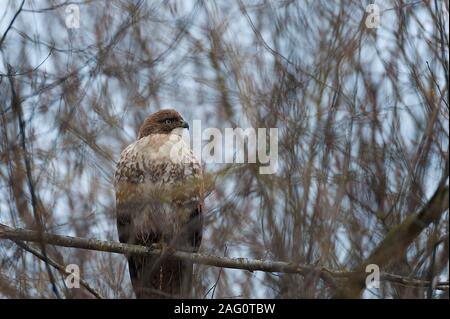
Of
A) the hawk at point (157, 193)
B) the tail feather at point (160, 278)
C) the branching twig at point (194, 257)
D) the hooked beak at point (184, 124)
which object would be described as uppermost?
the hooked beak at point (184, 124)

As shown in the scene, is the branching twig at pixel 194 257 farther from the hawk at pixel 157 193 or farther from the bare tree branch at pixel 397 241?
the hawk at pixel 157 193

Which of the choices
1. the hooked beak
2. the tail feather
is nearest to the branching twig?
the tail feather

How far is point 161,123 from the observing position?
24.8ft

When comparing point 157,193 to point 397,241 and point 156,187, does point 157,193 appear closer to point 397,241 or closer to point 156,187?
point 156,187

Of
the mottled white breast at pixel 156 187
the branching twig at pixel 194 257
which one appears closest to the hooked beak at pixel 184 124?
the mottled white breast at pixel 156 187

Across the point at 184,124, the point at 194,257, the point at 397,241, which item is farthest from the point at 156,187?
the point at 397,241

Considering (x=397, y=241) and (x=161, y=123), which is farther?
(x=161, y=123)

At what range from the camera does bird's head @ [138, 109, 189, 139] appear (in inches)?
294

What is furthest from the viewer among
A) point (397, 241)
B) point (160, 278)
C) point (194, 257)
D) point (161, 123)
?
point (161, 123)

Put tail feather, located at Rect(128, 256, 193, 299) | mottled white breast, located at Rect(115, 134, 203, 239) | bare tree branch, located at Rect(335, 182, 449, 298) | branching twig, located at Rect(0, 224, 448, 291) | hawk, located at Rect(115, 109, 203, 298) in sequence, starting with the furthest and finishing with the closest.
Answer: mottled white breast, located at Rect(115, 134, 203, 239) < hawk, located at Rect(115, 109, 203, 298) < tail feather, located at Rect(128, 256, 193, 299) < branching twig, located at Rect(0, 224, 448, 291) < bare tree branch, located at Rect(335, 182, 449, 298)

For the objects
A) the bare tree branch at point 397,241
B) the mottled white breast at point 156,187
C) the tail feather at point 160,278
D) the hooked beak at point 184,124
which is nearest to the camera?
the bare tree branch at point 397,241

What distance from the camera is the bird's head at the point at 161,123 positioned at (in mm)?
7477

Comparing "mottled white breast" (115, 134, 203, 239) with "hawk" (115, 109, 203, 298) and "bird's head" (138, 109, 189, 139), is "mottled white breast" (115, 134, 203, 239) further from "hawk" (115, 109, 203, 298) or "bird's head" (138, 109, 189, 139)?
"bird's head" (138, 109, 189, 139)
